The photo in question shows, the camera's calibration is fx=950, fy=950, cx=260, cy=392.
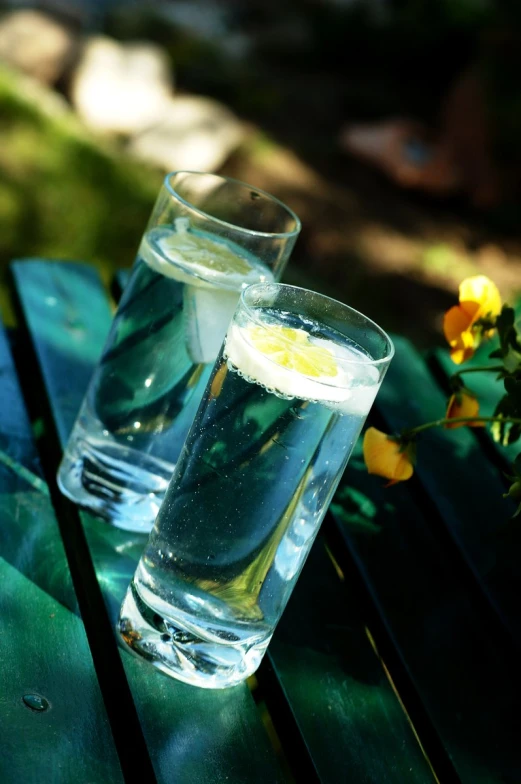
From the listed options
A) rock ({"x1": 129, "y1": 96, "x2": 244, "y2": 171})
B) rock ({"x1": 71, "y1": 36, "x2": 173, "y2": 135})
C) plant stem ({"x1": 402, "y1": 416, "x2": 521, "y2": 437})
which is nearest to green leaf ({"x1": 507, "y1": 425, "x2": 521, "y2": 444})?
plant stem ({"x1": 402, "y1": 416, "x2": 521, "y2": 437})

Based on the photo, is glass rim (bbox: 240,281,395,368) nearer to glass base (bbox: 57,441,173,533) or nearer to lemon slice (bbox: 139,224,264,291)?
lemon slice (bbox: 139,224,264,291)

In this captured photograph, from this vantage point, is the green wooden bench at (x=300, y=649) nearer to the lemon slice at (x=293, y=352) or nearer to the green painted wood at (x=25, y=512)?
the green painted wood at (x=25, y=512)

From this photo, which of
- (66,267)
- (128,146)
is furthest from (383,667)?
(128,146)

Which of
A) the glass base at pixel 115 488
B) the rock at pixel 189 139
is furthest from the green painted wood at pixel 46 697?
the rock at pixel 189 139

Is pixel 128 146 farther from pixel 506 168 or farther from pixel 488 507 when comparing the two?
pixel 488 507

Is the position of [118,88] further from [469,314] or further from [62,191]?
[469,314]
